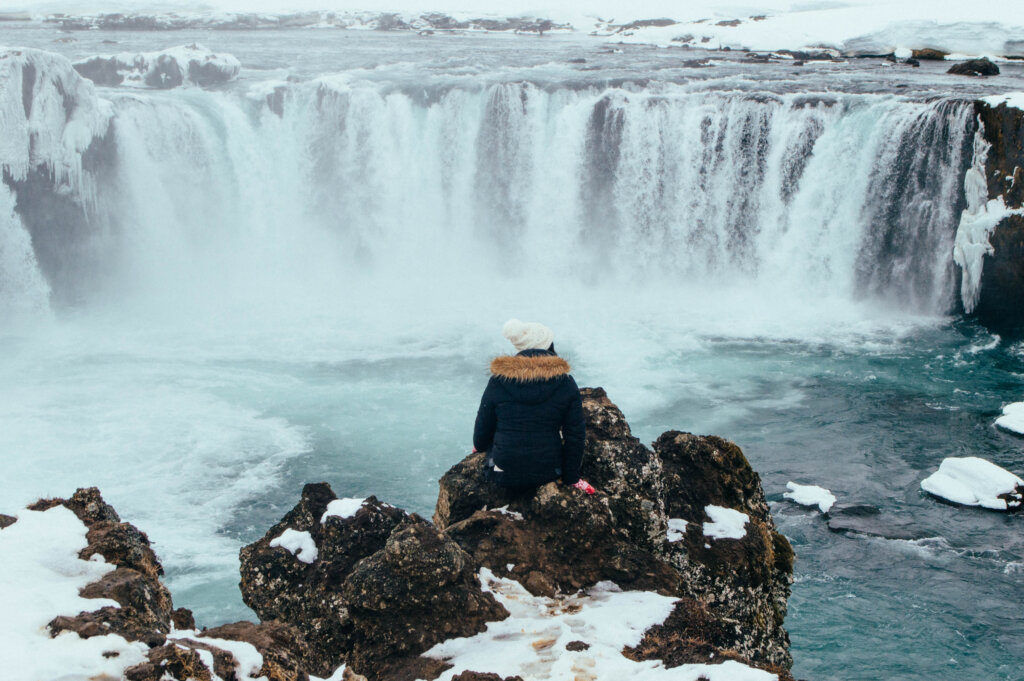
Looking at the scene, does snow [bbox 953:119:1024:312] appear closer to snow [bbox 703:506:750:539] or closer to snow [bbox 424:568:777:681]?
snow [bbox 703:506:750:539]

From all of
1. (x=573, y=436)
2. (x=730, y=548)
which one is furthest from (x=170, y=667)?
(x=730, y=548)

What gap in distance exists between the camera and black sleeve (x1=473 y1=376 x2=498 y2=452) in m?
5.74

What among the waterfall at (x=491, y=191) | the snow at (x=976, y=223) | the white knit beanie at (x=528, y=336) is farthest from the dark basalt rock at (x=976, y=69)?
the white knit beanie at (x=528, y=336)

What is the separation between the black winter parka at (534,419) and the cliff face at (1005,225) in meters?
16.3

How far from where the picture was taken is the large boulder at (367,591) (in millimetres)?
4832

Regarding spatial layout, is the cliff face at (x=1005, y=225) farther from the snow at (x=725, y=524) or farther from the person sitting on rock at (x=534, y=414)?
the person sitting on rock at (x=534, y=414)

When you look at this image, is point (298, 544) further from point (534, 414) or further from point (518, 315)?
point (518, 315)

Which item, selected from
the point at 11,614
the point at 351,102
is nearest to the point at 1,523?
the point at 11,614

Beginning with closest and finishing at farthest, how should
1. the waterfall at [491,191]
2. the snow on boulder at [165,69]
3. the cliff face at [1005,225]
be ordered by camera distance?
the cliff face at [1005,225]
the waterfall at [491,191]
the snow on boulder at [165,69]

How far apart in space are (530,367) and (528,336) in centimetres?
23

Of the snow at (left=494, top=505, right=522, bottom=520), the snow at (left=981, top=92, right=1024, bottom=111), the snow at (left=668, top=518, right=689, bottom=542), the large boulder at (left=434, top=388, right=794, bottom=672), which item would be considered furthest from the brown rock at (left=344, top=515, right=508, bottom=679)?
the snow at (left=981, top=92, right=1024, bottom=111)

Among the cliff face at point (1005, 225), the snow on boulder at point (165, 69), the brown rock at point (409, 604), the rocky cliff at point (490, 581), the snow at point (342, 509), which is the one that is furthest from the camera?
the snow on boulder at point (165, 69)

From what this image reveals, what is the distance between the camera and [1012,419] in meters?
14.0

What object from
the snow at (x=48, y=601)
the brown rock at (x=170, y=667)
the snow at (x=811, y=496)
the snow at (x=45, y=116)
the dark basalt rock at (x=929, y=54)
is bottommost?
the snow at (x=811, y=496)
